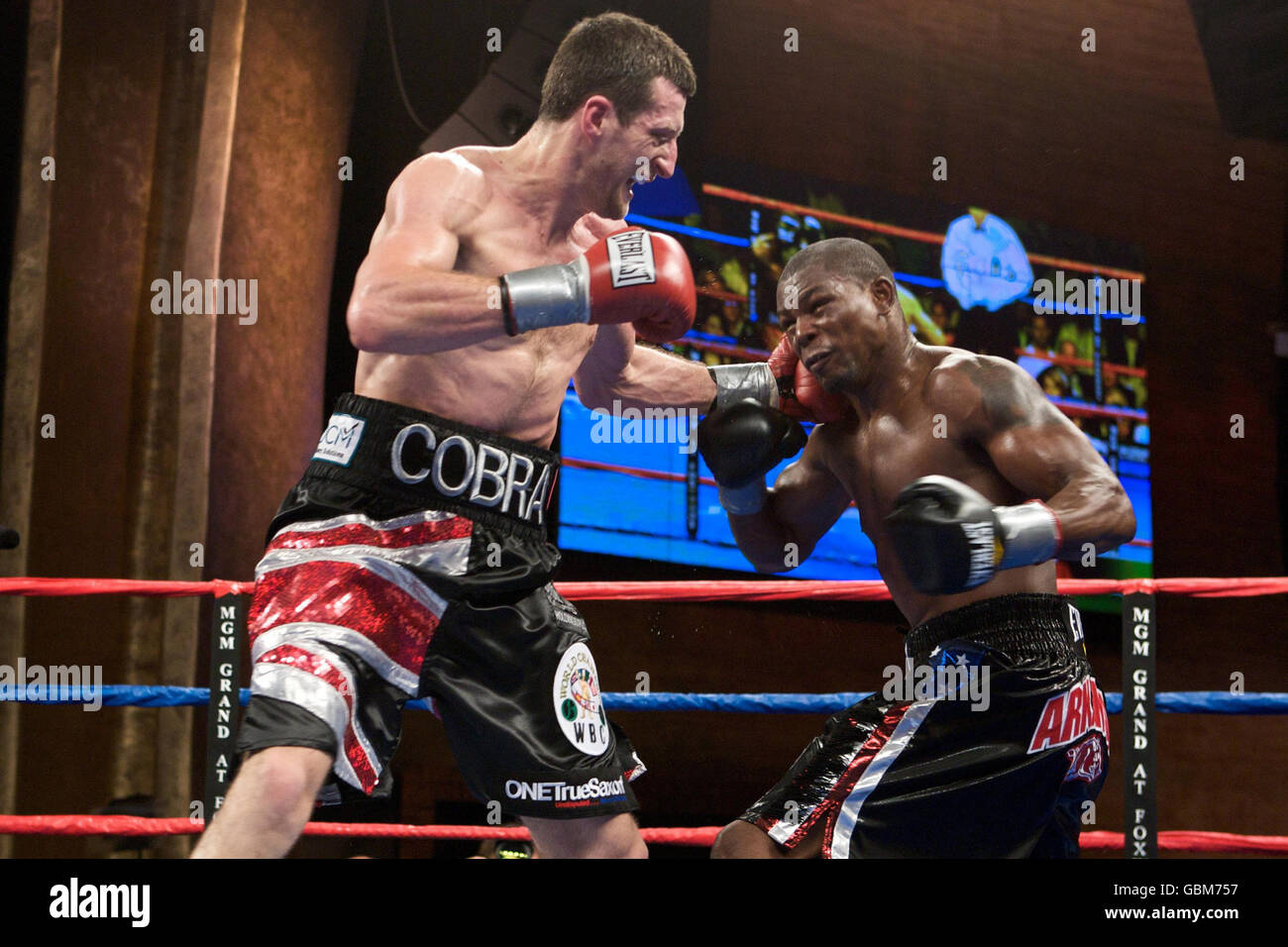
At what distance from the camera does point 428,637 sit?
1587mm

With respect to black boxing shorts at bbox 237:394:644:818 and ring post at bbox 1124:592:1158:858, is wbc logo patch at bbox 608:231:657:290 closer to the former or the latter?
black boxing shorts at bbox 237:394:644:818

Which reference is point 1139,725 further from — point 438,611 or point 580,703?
point 438,611

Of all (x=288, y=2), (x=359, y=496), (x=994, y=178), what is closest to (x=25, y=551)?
(x=288, y=2)

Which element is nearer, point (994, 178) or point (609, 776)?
point (609, 776)

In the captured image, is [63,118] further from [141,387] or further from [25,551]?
[25,551]

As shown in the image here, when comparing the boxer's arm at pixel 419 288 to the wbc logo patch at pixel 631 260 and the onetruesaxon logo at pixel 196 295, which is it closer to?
the wbc logo patch at pixel 631 260

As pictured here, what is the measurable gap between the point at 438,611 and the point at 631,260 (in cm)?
55

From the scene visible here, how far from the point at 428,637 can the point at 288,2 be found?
10.4 ft

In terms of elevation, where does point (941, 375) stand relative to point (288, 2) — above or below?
below

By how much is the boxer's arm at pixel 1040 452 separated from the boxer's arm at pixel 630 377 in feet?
1.44

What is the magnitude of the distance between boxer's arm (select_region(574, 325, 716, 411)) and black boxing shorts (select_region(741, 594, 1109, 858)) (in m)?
0.60

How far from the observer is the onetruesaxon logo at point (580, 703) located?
163 centimetres
